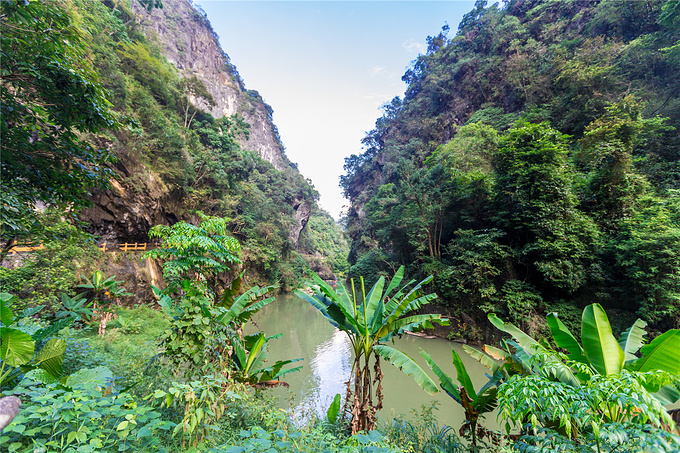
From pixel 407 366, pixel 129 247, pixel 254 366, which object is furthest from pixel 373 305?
pixel 129 247

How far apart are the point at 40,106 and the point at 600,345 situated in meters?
6.61

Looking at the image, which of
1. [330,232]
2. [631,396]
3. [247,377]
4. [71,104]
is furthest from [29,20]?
[330,232]

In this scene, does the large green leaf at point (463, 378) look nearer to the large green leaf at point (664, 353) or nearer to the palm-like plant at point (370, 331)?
the palm-like plant at point (370, 331)

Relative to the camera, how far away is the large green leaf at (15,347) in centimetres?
180

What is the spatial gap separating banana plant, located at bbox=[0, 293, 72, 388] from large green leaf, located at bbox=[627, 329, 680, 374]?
4939mm

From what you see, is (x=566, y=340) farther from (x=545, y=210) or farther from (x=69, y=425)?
(x=545, y=210)

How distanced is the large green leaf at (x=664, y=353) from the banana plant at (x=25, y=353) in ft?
16.2

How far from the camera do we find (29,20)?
8.07ft

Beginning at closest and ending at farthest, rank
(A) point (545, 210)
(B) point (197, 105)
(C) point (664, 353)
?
(C) point (664, 353), (A) point (545, 210), (B) point (197, 105)

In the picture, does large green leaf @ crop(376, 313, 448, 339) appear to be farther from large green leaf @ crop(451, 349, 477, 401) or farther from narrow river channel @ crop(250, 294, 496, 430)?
narrow river channel @ crop(250, 294, 496, 430)

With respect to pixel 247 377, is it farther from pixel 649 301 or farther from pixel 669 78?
pixel 669 78

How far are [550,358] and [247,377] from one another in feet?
12.6

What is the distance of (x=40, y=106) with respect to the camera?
2865mm

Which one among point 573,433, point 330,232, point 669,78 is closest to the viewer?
point 573,433
